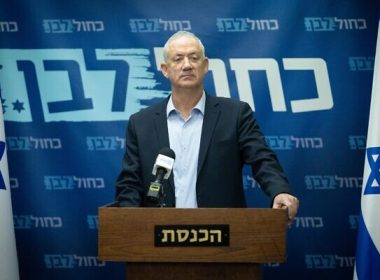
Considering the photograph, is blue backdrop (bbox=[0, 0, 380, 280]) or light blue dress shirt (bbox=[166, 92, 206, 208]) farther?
blue backdrop (bbox=[0, 0, 380, 280])

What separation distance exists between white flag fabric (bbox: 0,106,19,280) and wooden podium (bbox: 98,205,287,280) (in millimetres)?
1663

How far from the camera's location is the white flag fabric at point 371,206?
364cm

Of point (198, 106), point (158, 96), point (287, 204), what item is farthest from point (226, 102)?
point (158, 96)

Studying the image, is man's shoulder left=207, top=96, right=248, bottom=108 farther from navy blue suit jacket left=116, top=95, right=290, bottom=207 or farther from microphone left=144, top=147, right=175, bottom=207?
microphone left=144, top=147, right=175, bottom=207

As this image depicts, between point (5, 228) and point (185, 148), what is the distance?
144 cm

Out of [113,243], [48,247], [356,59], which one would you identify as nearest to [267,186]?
[113,243]

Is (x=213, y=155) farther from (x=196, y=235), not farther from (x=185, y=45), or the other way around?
(x=196, y=235)

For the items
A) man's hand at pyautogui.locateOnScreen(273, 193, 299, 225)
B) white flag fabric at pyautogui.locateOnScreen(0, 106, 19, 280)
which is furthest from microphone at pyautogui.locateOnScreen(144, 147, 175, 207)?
white flag fabric at pyautogui.locateOnScreen(0, 106, 19, 280)

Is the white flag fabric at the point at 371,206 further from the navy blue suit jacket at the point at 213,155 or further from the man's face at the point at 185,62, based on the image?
the man's face at the point at 185,62

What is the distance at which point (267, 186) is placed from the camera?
262 centimetres

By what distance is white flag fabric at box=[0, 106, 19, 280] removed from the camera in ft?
12.1

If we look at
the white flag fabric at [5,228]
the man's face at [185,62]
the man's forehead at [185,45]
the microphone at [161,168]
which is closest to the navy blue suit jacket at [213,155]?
the man's face at [185,62]

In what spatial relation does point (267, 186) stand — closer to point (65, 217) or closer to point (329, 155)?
point (329, 155)

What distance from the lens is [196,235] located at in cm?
222
